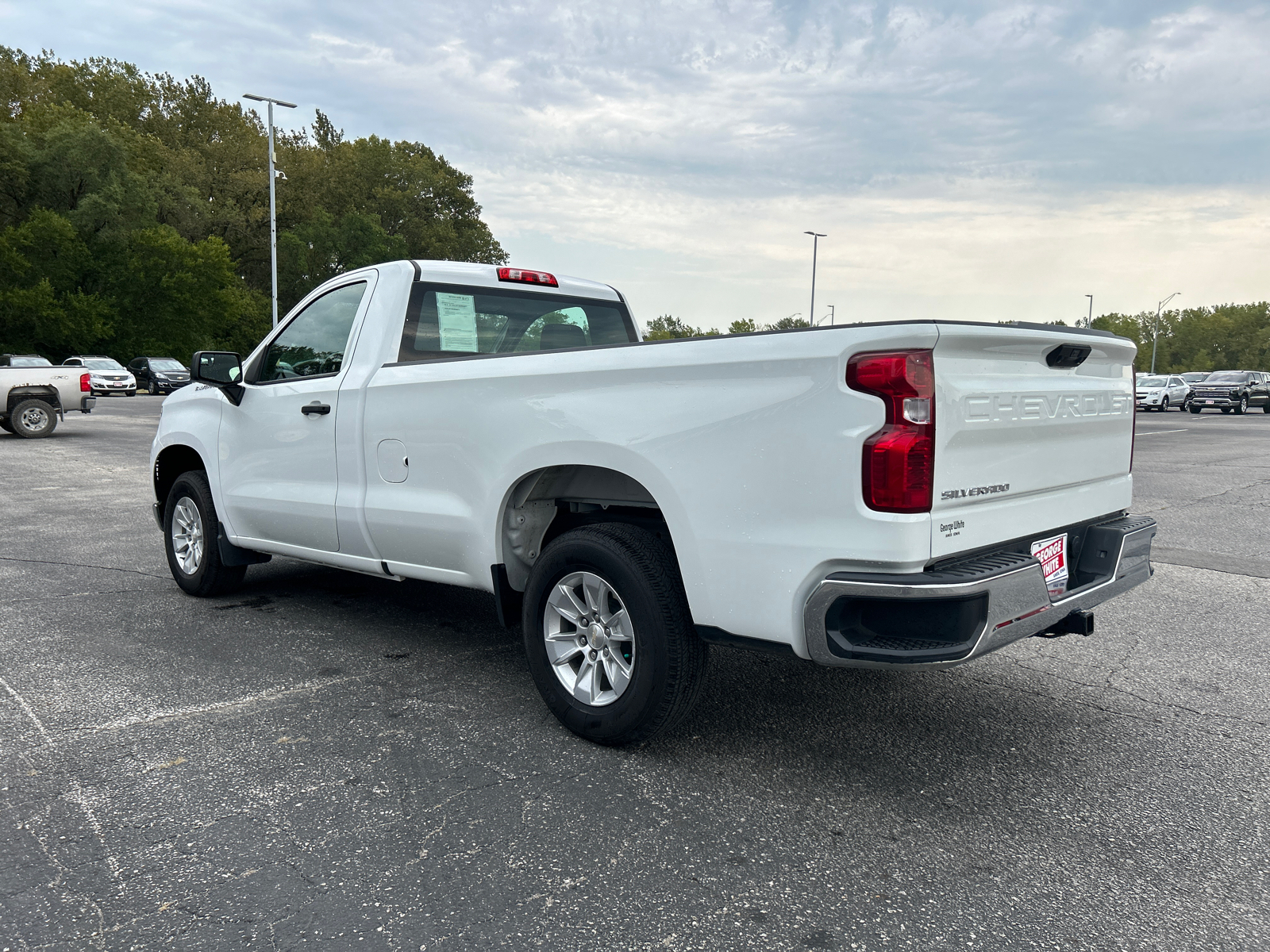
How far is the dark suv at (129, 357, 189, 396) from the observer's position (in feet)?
140

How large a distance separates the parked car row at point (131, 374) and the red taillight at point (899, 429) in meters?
36.3

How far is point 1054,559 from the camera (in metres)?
3.55

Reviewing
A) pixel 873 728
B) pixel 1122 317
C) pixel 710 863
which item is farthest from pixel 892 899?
pixel 1122 317

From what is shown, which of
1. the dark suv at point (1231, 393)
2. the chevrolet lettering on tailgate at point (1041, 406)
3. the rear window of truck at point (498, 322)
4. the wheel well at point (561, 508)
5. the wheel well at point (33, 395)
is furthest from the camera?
the dark suv at point (1231, 393)

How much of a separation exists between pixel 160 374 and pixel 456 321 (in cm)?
4306

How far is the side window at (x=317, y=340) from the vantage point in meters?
4.98

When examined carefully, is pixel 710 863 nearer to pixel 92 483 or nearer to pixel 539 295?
pixel 539 295

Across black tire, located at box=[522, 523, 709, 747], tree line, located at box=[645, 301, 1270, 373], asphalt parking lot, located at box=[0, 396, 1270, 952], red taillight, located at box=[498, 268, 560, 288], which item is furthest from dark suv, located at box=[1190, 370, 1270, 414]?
tree line, located at box=[645, 301, 1270, 373]

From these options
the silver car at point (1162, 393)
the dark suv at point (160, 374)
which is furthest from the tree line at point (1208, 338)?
the dark suv at point (160, 374)

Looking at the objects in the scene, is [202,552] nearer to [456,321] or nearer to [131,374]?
[456,321]

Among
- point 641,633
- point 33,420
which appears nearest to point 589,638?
point 641,633

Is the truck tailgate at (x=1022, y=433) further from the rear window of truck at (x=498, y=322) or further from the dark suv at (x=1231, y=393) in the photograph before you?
the dark suv at (x=1231, y=393)

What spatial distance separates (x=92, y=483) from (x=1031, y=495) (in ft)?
38.8

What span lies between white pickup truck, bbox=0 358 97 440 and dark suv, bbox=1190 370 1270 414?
1620 inches
